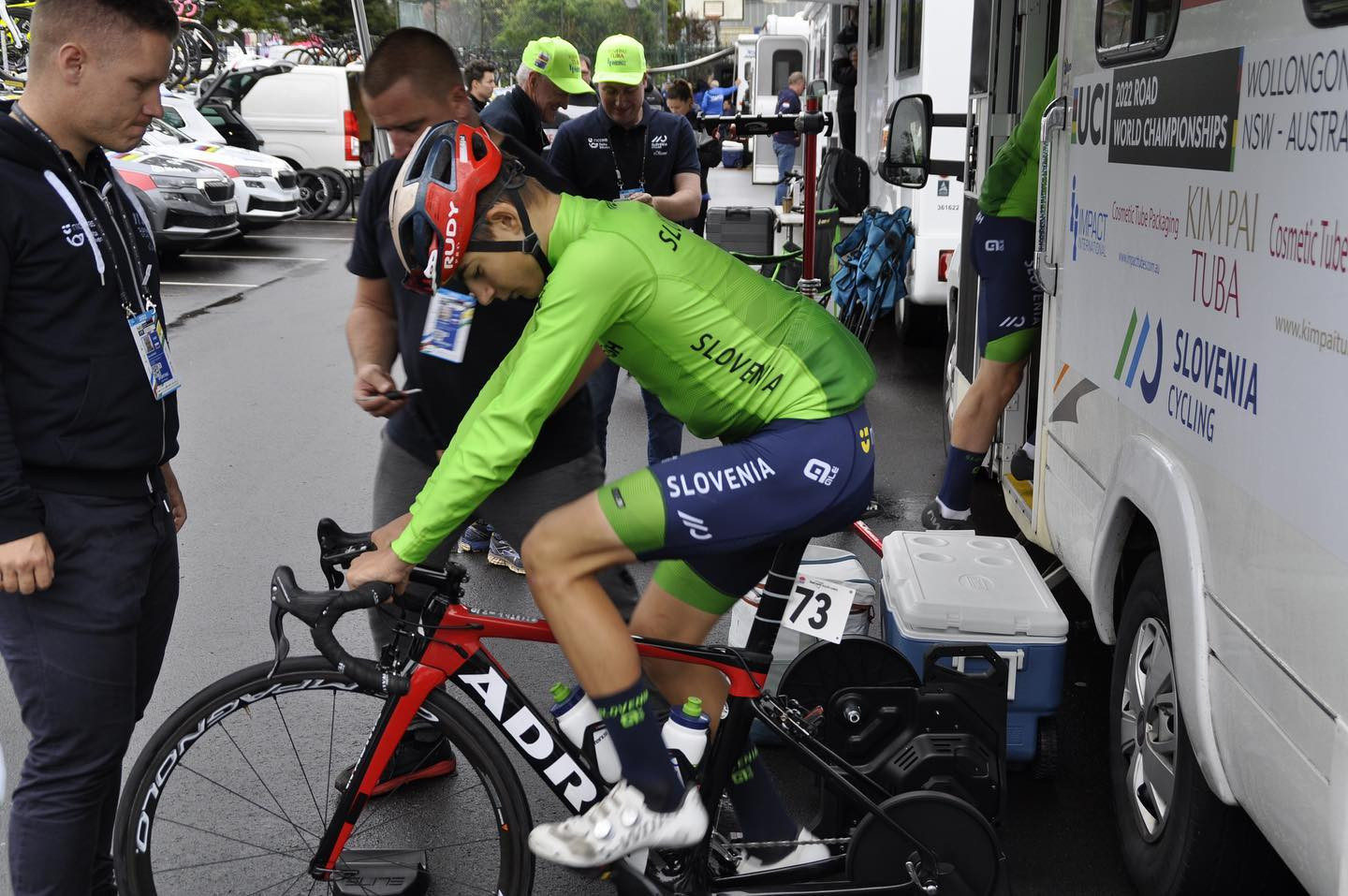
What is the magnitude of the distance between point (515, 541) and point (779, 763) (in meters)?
1.24

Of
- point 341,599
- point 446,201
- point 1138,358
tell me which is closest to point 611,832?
point 341,599

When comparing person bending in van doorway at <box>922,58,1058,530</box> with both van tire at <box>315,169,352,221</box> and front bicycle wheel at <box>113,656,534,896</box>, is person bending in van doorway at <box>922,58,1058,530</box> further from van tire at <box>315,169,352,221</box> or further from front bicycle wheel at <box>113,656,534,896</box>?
van tire at <box>315,169,352,221</box>

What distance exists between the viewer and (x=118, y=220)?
2.83 metres

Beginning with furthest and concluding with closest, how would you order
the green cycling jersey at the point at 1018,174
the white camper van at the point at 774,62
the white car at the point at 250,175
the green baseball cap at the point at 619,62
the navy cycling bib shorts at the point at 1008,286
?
the white camper van at the point at 774,62, the white car at the point at 250,175, the green baseball cap at the point at 619,62, the navy cycling bib shorts at the point at 1008,286, the green cycling jersey at the point at 1018,174

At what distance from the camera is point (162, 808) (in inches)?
124

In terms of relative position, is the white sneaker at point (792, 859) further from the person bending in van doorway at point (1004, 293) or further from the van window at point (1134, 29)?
the person bending in van doorway at point (1004, 293)

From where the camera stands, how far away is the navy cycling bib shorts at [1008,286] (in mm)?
5520

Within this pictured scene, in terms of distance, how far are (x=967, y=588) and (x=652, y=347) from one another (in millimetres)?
1644

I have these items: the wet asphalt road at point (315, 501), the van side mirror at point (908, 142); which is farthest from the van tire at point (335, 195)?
the van side mirror at point (908, 142)

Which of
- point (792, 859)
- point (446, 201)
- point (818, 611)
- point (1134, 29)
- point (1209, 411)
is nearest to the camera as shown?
point (446, 201)

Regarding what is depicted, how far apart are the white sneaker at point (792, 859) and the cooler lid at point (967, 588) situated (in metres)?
0.94

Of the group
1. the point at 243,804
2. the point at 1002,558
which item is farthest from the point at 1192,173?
the point at 243,804

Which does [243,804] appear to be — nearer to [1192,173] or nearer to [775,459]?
[775,459]

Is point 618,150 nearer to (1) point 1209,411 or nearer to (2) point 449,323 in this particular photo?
(2) point 449,323
